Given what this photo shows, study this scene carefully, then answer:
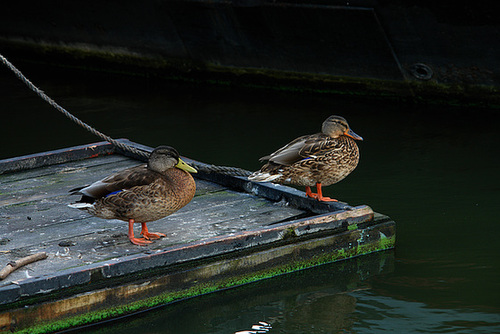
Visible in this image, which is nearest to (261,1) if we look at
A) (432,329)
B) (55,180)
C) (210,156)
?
(210,156)

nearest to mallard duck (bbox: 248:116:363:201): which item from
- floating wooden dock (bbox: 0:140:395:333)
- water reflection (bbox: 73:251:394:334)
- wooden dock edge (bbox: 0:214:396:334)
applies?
floating wooden dock (bbox: 0:140:395:333)

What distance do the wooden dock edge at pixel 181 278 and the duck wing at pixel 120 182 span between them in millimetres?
646

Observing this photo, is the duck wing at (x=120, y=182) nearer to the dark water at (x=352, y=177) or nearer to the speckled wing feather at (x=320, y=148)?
the dark water at (x=352, y=177)

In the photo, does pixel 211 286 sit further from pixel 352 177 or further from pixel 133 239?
pixel 352 177

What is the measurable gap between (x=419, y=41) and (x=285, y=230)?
6.68 metres

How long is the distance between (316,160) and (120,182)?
1.76 meters

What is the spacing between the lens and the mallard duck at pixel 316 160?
286 inches

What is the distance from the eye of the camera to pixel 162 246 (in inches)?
253

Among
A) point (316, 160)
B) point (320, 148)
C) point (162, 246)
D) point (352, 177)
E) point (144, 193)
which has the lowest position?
point (162, 246)

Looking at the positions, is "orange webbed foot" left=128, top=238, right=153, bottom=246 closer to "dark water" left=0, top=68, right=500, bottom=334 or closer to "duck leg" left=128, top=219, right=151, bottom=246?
"duck leg" left=128, top=219, right=151, bottom=246

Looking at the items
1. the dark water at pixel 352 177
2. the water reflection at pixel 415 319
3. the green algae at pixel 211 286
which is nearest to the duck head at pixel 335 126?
the green algae at pixel 211 286

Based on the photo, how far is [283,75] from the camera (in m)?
14.5

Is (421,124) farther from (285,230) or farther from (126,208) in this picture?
(126,208)

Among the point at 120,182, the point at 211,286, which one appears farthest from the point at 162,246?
the point at 120,182
